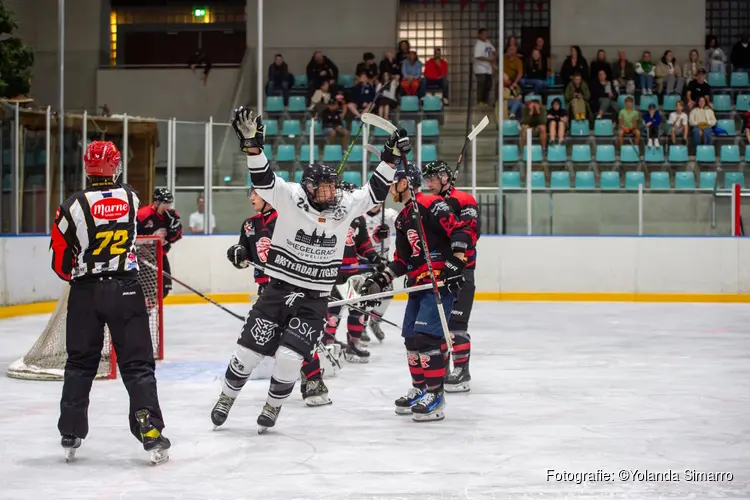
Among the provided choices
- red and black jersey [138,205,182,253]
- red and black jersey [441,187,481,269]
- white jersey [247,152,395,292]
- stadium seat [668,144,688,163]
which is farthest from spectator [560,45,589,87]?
white jersey [247,152,395,292]

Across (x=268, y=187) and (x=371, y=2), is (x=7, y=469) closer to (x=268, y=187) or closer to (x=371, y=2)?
(x=268, y=187)

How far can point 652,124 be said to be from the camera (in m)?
15.4

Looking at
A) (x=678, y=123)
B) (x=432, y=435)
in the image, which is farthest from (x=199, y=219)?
(x=432, y=435)

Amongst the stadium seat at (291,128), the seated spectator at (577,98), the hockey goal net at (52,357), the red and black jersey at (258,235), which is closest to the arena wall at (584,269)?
the stadium seat at (291,128)

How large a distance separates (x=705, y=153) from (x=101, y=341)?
11493mm

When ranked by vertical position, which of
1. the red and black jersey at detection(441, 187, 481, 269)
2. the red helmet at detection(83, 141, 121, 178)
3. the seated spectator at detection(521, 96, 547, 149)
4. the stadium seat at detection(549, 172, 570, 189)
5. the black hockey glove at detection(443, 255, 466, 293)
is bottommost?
the black hockey glove at detection(443, 255, 466, 293)

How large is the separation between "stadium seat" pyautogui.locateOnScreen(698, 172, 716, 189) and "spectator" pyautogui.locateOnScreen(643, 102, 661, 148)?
167 centimetres

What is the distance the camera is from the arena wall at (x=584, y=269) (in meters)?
13.2

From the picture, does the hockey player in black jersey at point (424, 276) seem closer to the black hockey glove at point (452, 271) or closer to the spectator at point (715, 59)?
the black hockey glove at point (452, 271)

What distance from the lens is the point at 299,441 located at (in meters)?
5.30

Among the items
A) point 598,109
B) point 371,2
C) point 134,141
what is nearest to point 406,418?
point 134,141

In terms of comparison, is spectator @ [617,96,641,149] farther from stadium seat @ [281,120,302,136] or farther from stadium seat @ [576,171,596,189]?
stadium seat @ [281,120,302,136]

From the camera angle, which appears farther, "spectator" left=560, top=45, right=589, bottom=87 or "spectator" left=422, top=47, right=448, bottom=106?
"spectator" left=422, top=47, right=448, bottom=106

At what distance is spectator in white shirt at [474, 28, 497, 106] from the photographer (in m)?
16.7
